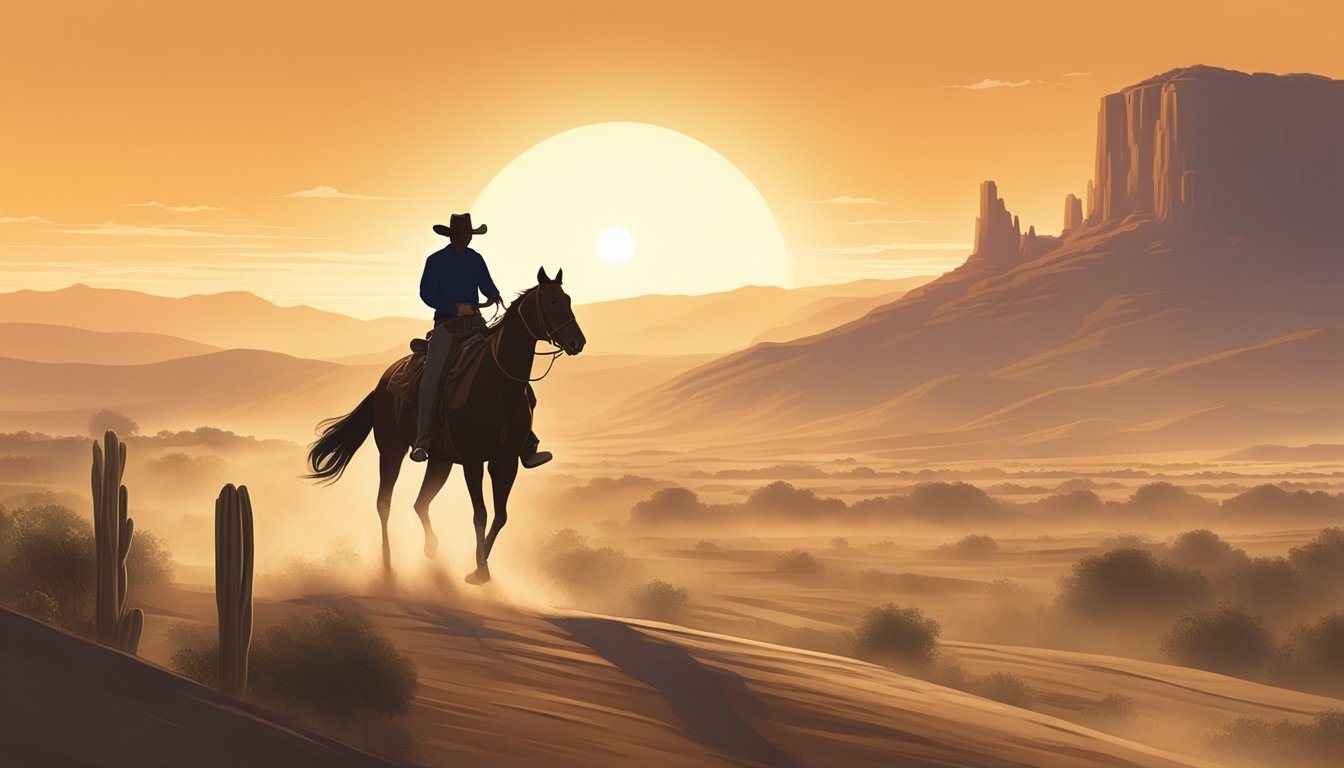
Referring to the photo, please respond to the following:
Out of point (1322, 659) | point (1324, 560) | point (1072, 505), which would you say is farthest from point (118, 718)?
point (1072, 505)

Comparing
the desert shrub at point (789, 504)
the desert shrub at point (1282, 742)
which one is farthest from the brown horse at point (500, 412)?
the desert shrub at point (789, 504)

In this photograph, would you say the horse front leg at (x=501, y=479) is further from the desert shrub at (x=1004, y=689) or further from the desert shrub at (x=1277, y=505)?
the desert shrub at (x=1277, y=505)

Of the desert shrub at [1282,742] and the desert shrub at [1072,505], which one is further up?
the desert shrub at [1072,505]

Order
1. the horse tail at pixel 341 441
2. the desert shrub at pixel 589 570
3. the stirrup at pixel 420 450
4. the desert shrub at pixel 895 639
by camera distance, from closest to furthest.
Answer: the stirrup at pixel 420 450
the horse tail at pixel 341 441
the desert shrub at pixel 895 639
the desert shrub at pixel 589 570

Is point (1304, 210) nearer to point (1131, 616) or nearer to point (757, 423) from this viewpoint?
point (757, 423)

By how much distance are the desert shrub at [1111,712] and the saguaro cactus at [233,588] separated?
12.4 meters

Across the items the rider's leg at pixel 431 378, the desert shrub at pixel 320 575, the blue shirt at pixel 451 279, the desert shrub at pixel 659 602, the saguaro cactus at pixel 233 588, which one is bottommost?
the desert shrub at pixel 659 602

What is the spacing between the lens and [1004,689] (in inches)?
799

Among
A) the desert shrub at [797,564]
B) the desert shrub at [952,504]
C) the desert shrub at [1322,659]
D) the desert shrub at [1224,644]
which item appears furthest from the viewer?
the desert shrub at [952,504]

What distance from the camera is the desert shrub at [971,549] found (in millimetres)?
51188

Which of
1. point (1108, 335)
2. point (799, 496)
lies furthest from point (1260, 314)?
point (799, 496)

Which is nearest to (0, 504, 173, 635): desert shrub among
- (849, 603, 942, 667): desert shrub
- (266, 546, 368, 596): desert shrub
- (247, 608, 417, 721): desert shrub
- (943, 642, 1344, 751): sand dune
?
(266, 546, 368, 596): desert shrub

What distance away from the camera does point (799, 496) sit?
74188 mm

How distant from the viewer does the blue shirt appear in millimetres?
15359
